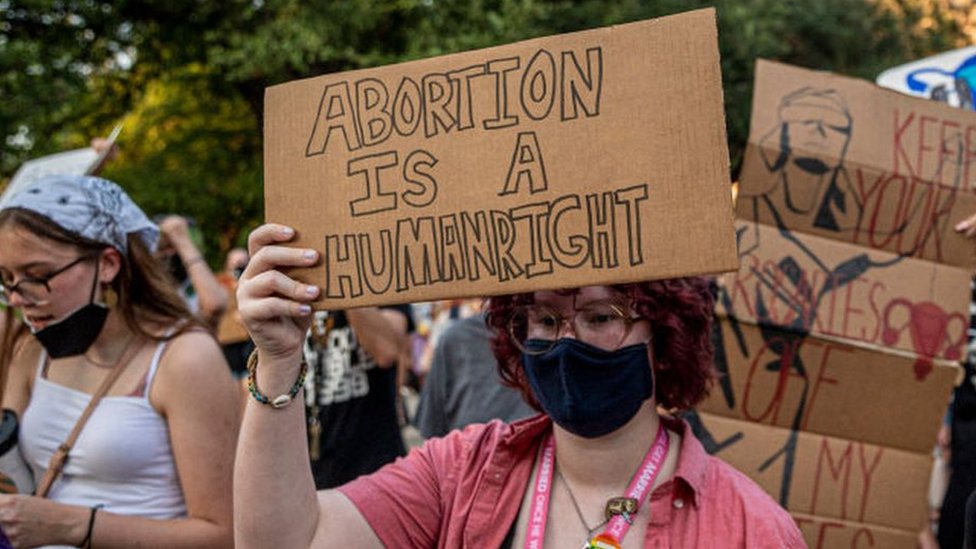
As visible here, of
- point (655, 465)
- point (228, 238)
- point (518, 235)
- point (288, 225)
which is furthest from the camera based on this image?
point (228, 238)

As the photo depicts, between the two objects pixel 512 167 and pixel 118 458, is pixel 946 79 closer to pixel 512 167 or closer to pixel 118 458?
pixel 512 167

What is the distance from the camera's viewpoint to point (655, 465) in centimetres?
192

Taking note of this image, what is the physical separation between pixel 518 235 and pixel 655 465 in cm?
60

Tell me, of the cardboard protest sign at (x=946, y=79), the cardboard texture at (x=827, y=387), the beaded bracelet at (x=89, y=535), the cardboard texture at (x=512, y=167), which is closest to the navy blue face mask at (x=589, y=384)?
the cardboard texture at (x=512, y=167)

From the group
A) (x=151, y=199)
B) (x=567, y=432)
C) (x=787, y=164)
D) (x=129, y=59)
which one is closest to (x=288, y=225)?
(x=567, y=432)

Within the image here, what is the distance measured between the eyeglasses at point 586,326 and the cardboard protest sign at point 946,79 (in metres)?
1.59

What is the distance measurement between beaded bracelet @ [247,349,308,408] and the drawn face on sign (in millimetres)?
1526

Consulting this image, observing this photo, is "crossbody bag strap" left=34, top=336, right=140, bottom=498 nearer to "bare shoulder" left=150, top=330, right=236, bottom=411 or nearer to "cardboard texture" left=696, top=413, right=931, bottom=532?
"bare shoulder" left=150, top=330, right=236, bottom=411

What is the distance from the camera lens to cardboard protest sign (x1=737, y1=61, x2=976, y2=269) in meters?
2.66

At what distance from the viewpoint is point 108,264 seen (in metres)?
2.72

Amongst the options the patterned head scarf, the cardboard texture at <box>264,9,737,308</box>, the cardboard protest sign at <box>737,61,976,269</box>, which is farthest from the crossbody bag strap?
the cardboard protest sign at <box>737,61,976,269</box>

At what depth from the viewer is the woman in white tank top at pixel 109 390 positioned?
246 cm

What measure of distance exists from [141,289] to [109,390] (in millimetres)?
339

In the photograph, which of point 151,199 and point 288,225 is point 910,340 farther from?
point 151,199
